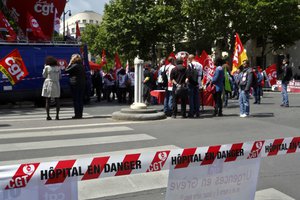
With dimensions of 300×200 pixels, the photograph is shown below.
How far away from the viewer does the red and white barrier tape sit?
2883mm

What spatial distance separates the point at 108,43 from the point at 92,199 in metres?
40.0

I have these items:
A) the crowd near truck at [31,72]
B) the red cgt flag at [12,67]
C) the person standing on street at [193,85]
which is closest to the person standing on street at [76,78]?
the red cgt flag at [12,67]

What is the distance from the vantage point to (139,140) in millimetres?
8250

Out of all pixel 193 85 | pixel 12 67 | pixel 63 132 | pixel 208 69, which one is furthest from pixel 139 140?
pixel 208 69

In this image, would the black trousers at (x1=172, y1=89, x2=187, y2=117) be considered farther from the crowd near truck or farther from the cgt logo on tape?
the cgt logo on tape

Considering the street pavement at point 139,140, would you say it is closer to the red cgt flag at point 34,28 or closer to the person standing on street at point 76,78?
the person standing on street at point 76,78

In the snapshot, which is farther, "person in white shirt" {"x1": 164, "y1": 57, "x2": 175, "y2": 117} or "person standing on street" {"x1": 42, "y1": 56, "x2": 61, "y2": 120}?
"person in white shirt" {"x1": 164, "y1": 57, "x2": 175, "y2": 117}

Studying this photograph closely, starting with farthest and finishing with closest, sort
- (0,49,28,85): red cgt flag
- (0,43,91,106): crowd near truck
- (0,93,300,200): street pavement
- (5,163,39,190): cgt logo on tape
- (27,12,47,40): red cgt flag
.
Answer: (27,12,47,40): red cgt flag → (0,43,91,106): crowd near truck → (0,49,28,85): red cgt flag → (0,93,300,200): street pavement → (5,163,39,190): cgt logo on tape

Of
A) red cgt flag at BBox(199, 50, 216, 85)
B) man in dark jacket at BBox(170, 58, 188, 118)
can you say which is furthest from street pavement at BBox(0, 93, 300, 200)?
red cgt flag at BBox(199, 50, 216, 85)

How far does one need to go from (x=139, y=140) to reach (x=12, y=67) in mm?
6008

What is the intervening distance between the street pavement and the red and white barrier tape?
1.17 meters

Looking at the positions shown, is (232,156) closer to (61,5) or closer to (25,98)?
(25,98)

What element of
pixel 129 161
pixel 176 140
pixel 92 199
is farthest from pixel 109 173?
pixel 176 140

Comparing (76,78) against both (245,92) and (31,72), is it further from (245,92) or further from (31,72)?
(31,72)
